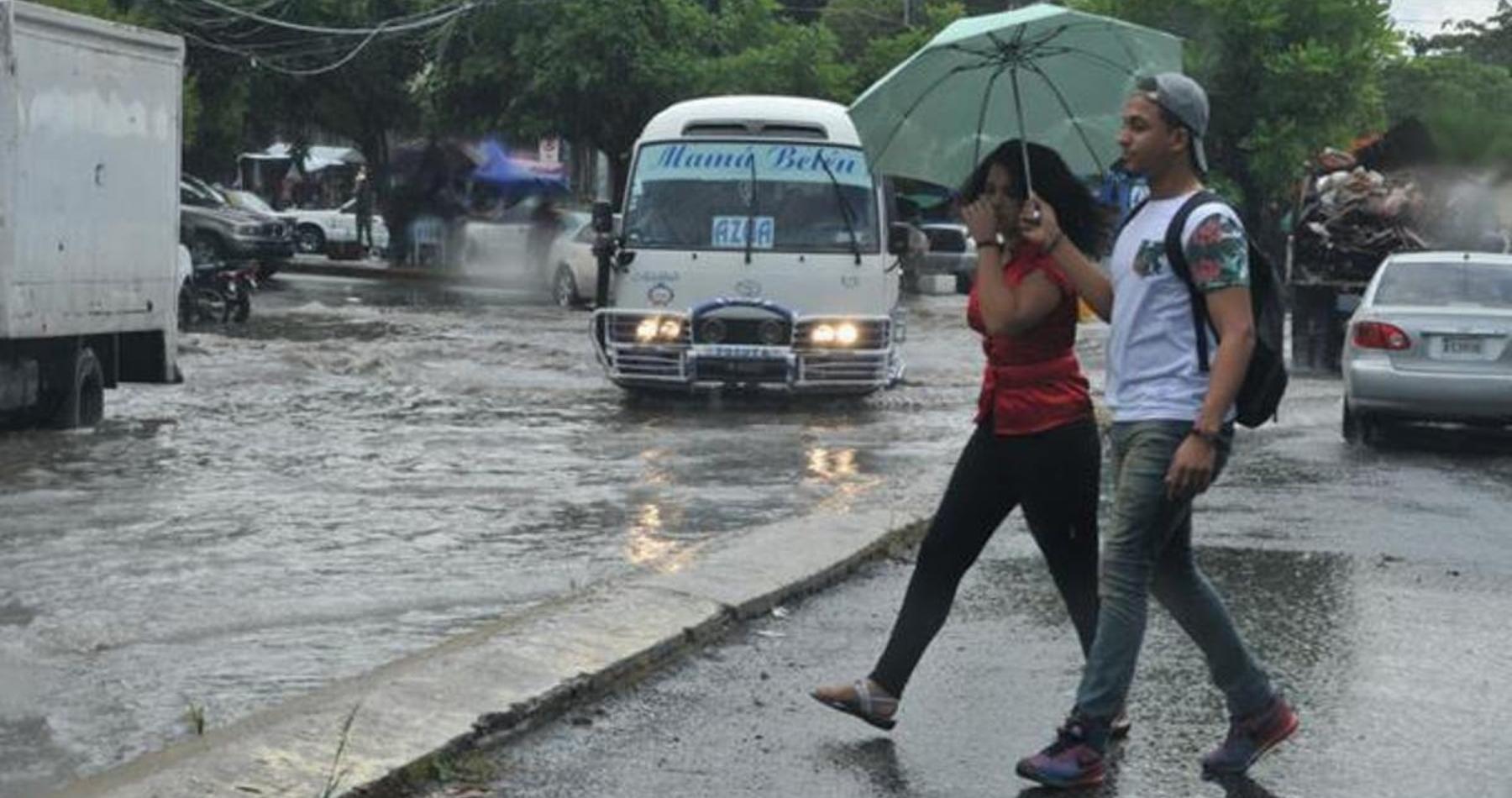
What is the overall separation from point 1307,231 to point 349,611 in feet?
61.6

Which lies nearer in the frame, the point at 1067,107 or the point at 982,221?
the point at 982,221

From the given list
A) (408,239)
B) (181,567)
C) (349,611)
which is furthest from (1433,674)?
(408,239)

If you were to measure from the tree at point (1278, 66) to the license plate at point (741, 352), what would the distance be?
757 inches

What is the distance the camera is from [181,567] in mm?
9570

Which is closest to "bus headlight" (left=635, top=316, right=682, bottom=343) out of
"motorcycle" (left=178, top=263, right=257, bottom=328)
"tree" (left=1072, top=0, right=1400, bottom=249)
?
"motorcycle" (left=178, top=263, right=257, bottom=328)

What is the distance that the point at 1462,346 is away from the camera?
1584 cm

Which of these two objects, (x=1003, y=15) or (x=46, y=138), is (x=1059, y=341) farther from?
(x=46, y=138)

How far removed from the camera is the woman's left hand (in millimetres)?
6121

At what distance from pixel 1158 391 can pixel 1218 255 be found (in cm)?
41

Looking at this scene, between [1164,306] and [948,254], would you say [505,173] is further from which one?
[1164,306]

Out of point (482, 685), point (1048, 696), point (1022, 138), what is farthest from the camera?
point (1048, 696)

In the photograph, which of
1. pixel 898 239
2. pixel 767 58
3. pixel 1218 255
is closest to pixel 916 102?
pixel 1218 255

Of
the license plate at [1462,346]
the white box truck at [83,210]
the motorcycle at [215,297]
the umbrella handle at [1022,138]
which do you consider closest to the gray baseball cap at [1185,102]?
the umbrella handle at [1022,138]

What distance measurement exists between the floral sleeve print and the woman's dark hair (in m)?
0.61
